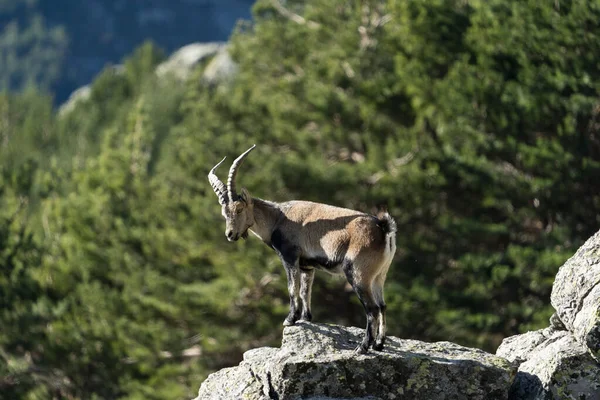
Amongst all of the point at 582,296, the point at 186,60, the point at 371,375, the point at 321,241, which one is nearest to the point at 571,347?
the point at 582,296

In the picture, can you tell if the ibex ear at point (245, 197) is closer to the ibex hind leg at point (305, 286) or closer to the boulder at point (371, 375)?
the ibex hind leg at point (305, 286)

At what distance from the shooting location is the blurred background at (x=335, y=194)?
29156mm

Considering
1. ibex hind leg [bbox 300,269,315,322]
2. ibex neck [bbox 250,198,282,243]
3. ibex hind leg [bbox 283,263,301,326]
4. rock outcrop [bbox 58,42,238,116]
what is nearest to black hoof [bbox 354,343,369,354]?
ibex hind leg [bbox 283,263,301,326]

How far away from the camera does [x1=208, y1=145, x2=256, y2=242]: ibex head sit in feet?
47.8

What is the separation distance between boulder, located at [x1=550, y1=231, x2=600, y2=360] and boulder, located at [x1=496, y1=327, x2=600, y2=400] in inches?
6.2

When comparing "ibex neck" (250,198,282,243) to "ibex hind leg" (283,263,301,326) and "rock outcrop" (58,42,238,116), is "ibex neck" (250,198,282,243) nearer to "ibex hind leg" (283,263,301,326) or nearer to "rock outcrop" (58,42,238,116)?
"ibex hind leg" (283,263,301,326)

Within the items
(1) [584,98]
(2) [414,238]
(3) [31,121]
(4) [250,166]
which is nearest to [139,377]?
(4) [250,166]

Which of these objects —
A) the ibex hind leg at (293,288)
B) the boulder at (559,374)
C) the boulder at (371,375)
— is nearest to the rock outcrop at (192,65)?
the ibex hind leg at (293,288)

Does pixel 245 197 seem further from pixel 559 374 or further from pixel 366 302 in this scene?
pixel 559 374

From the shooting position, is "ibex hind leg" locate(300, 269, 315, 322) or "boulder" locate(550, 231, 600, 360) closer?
"boulder" locate(550, 231, 600, 360)

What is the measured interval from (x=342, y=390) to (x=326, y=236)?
6.93ft

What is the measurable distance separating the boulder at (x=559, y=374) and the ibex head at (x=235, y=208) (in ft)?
14.1

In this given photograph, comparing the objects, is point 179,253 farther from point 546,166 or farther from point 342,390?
point 342,390

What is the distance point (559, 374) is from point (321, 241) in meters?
3.55
